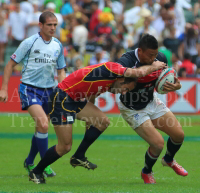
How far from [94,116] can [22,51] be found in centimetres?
172

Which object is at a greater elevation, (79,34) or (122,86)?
(79,34)

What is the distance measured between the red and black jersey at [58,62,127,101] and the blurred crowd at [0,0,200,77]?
8.95 m

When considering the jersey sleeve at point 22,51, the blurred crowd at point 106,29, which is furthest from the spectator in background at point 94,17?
the jersey sleeve at point 22,51

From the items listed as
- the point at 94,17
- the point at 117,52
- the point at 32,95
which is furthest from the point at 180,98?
the point at 32,95

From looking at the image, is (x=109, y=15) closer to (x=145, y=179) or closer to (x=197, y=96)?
(x=197, y=96)

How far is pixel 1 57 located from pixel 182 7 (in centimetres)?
714

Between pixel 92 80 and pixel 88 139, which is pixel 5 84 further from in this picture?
pixel 92 80

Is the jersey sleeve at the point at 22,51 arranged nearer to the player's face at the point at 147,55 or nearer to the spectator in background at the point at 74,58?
the player's face at the point at 147,55

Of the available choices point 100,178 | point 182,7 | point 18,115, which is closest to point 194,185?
point 100,178

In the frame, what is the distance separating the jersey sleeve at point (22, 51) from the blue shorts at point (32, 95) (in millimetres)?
447

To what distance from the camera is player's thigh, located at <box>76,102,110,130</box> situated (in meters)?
6.34

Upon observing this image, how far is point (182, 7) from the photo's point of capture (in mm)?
17516

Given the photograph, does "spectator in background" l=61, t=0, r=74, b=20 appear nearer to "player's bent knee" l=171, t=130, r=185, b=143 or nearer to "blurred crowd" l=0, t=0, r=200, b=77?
"blurred crowd" l=0, t=0, r=200, b=77

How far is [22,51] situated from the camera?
23.5 ft
